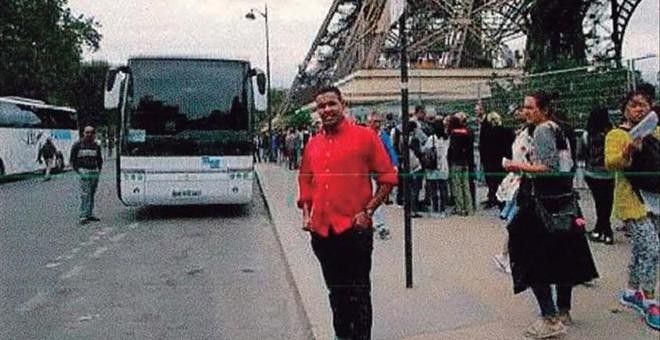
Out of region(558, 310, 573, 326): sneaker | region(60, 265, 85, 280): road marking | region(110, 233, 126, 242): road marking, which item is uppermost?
region(558, 310, 573, 326): sneaker

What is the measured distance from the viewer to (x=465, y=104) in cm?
2045

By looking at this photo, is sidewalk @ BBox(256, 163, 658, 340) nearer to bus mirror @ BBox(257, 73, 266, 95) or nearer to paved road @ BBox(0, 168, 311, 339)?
paved road @ BBox(0, 168, 311, 339)

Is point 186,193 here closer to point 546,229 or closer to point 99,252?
point 99,252

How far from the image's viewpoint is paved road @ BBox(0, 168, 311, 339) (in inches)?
285

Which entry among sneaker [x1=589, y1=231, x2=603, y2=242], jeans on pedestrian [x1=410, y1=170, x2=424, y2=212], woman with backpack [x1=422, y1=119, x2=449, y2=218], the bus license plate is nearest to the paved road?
the bus license plate

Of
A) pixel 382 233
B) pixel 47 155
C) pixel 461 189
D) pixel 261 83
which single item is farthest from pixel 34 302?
pixel 47 155

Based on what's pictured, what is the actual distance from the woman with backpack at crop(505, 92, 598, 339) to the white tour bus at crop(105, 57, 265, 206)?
10.2 m

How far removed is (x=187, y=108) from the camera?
51.0ft

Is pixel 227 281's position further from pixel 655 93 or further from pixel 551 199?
pixel 655 93

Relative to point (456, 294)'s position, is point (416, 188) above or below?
above

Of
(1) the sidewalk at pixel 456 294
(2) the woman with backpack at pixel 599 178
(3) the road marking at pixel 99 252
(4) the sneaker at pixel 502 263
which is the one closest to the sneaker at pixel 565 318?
(1) the sidewalk at pixel 456 294

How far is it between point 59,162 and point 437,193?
Answer: 27.2m

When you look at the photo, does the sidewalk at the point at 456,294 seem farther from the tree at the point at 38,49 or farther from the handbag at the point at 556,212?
the tree at the point at 38,49

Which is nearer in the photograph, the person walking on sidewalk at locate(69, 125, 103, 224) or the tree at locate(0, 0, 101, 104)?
the person walking on sidewalk at locate(69, 125, 103, 224)
